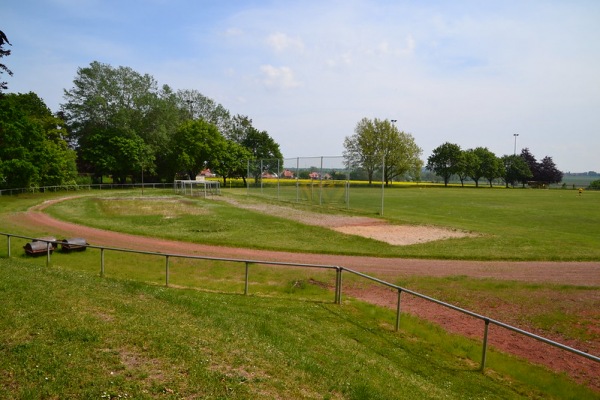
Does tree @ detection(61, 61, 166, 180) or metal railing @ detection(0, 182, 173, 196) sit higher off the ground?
tree @ detection(61, 61, 166, 180)

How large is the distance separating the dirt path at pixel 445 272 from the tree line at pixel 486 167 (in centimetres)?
10162

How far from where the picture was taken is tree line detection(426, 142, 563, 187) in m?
113

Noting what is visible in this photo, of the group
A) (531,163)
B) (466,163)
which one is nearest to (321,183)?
(466,163)

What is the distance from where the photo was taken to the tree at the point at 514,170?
114125mm

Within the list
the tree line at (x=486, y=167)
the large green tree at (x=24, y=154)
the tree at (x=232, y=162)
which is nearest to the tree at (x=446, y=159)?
the tree line at (x=486, y=167)

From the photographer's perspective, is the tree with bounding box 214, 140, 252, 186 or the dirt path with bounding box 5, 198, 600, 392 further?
the tree with bounding box 214, 140, 252, 186

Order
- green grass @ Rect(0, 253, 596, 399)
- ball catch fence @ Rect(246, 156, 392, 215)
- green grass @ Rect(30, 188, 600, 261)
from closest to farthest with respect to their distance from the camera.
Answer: green grass @ Rect(0, 253, 596, 399) → green grass @ Rect(30, 188, 600, 261) → ball catch fence @ Rect(246, 156, 392, 215)

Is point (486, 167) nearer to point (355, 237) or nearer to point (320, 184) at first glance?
point (320, 184)

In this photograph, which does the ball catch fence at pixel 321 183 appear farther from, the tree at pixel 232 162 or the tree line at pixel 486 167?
the tree line at pixel 486 167

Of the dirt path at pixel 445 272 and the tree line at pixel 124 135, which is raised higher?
the tree line at pixel 124 135

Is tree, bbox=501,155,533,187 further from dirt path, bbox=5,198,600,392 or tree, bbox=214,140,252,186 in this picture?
dirt path, bbox=5,198,600,392

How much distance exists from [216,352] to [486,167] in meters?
120

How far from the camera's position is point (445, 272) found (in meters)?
15.7

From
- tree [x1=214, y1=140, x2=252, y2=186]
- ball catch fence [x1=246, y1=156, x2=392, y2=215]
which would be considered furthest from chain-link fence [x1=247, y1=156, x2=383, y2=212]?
tree [x1=214, y1=140, x2=252, y2=186]
